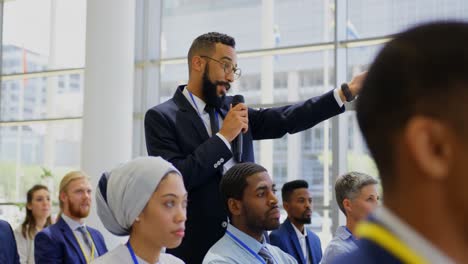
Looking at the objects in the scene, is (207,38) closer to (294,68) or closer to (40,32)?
(294,68)

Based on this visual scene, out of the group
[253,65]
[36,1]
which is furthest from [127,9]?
[36,1]

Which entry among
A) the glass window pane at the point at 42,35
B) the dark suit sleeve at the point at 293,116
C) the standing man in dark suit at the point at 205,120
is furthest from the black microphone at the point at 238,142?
the glass window pane at the point at 42,35

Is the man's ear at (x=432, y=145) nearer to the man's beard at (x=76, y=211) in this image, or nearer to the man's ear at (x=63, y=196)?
the man's beard at (x=76, y=211)

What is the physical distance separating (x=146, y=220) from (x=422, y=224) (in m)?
1.82

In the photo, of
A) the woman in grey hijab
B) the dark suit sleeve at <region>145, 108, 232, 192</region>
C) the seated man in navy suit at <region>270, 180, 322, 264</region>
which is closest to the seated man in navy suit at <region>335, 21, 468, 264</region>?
the woman in grey hijab

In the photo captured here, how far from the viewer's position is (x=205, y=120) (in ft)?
9.96

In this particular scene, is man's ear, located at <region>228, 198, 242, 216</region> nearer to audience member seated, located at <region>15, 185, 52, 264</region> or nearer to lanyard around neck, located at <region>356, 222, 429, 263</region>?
lanyard around neck, located at <region>356, 222, 429, 263</region>

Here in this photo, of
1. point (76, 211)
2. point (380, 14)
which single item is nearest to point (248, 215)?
point (76, 211)

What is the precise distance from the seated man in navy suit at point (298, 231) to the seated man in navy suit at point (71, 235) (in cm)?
124

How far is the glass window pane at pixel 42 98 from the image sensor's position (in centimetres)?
996

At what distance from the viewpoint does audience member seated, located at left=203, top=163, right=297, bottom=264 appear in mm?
3066

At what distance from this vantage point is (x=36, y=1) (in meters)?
10.6

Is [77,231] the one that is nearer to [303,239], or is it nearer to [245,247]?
[303,239]

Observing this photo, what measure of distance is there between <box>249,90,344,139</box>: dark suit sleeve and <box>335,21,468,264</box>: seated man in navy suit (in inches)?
89.0
